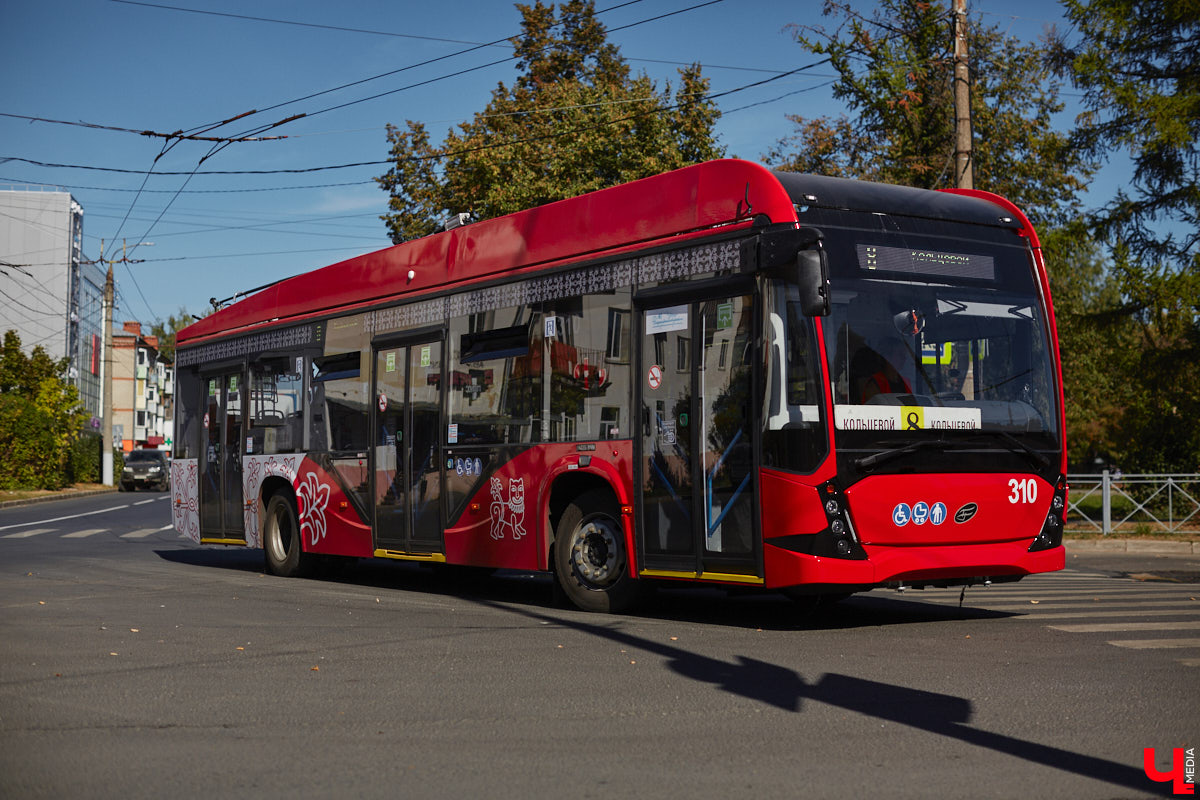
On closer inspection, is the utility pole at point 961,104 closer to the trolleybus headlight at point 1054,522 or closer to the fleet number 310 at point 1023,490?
the trolleybus headlight at point 1054,522

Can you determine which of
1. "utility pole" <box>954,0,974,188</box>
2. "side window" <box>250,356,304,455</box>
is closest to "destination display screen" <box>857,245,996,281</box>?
"side window" <box>250,356,304,455</box>

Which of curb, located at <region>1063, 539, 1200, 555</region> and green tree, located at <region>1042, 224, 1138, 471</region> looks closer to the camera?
curb, located at <region>1063, 539, 1200, 555</region>

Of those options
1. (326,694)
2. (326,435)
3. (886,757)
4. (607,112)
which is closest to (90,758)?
(326,694)

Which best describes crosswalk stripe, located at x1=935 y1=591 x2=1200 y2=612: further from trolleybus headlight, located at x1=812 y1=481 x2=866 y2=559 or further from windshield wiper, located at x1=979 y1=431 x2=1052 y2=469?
trolleybus headlight, located at x1=812 y1=481 x2=866 y2=559

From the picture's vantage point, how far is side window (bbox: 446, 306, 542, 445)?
37.8ft

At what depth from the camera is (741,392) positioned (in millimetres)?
9359

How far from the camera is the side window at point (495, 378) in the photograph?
11516 mm

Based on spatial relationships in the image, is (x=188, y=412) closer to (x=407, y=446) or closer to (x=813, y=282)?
(x=407, y=446)

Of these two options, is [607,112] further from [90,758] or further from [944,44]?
[90,758]

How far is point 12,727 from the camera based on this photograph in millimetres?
6055

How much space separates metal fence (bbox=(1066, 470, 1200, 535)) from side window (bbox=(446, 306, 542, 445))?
1225cm

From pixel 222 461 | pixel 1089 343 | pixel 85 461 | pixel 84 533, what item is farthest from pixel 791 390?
pixel 85 461

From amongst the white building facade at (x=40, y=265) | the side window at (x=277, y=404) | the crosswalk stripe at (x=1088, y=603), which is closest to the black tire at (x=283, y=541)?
the side window at (x=277, y=404)

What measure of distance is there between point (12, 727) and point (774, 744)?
3.43 meters
